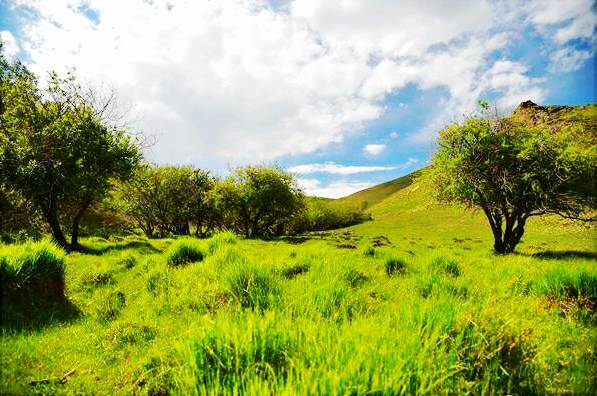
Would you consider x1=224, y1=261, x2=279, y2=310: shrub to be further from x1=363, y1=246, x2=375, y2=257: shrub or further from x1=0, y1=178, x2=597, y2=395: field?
x1=363, y1=246, x2=375, y2=257: shrub

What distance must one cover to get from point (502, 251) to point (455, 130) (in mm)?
10909

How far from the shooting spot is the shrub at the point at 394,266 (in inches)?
461

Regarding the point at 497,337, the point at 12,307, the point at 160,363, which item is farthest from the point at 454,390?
the point at 12,307

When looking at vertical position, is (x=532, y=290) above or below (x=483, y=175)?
below

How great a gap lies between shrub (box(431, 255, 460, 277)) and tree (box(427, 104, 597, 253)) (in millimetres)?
15058

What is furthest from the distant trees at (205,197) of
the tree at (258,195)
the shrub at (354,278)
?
the shrub at (354,278)

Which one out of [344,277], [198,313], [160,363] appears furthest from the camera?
[344,277]

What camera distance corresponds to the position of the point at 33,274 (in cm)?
745

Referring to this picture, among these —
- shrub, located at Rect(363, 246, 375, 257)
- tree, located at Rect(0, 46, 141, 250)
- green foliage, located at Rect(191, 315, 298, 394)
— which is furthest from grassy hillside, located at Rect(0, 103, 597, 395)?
tree, located at Rect(0, 46, 141, 250)

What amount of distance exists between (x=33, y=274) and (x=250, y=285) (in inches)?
198

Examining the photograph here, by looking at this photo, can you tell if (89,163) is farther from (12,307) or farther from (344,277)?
(344,277)

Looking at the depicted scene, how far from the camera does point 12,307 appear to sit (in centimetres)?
664

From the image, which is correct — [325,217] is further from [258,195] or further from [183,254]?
[183,254]

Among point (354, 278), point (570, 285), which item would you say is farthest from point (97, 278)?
point (570, 285)
